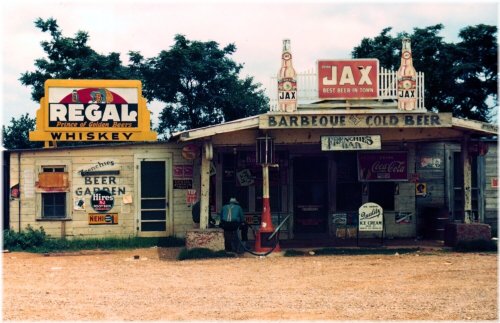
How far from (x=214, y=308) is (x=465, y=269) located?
6396 mm

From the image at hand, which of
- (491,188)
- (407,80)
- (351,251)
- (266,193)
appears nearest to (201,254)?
(266,193)

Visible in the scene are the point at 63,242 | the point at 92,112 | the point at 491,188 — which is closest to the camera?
the point at 63,242

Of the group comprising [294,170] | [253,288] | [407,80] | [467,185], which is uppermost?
[407,80]

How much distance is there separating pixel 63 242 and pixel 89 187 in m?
1.69

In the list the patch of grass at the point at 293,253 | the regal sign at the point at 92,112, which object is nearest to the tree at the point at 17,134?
the regal sign at the point at 92,112

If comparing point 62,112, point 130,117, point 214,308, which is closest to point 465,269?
point 214,308

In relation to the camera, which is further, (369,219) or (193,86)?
(193,86)

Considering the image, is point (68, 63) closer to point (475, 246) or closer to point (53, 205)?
point (53, 205)

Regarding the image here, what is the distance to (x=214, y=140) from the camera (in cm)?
1781

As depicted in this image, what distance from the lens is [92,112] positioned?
2088cm

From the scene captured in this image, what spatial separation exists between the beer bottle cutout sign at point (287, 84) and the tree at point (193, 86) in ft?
64.5

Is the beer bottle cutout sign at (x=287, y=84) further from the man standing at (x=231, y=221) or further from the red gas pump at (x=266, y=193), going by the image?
the man standing at (x=231, y=221)

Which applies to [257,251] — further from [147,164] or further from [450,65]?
[450,65]

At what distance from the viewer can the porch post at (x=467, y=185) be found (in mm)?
18281
